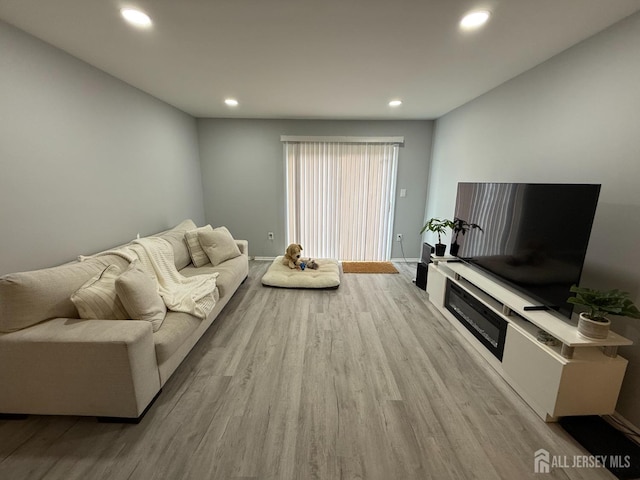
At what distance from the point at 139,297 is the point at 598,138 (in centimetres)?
321

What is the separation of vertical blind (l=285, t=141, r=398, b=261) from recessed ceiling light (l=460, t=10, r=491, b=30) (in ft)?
8.56

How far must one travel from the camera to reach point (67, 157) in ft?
6.72

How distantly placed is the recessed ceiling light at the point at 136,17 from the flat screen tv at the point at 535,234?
2804mm

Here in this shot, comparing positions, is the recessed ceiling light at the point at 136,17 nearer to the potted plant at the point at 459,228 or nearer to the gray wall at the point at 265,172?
the gray wall at the point at 265,172

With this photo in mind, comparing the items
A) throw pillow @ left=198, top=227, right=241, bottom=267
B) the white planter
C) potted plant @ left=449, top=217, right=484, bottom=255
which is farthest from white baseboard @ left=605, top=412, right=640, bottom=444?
throw pillow @ left=198, top=227, right=241, bottom=267

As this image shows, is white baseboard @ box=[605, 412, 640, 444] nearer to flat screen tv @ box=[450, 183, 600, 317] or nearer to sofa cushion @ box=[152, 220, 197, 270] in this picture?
flat screen tv @ box=[450, 183, 600, 317]

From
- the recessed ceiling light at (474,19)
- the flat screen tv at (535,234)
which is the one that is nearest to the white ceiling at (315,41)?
the recessed ceiling light at (474,19)

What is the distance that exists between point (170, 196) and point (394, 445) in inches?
143

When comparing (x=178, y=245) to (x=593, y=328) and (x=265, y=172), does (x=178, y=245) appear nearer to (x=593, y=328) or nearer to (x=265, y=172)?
(x=265, y=172)

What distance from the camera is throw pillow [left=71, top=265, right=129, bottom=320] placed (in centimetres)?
160

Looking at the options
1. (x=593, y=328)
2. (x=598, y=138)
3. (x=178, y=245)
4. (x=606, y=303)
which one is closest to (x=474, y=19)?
(x=598, y=138)

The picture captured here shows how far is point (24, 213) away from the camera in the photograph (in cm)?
176

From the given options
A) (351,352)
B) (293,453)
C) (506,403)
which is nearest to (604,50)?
(506,403)

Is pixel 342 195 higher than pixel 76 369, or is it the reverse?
pixel 342 195
